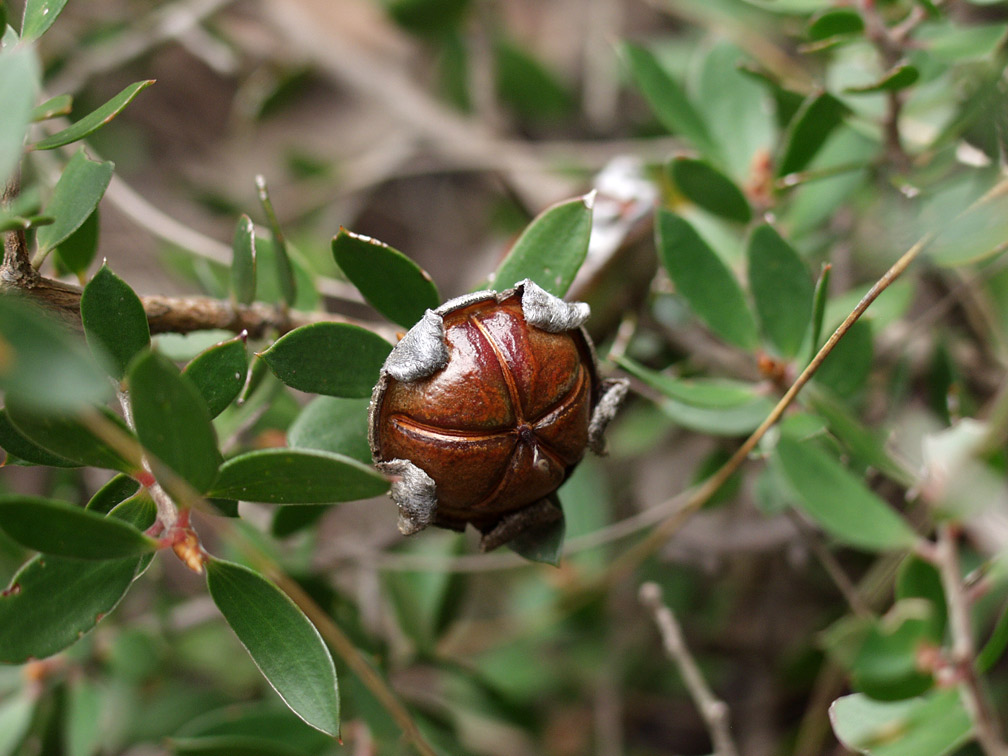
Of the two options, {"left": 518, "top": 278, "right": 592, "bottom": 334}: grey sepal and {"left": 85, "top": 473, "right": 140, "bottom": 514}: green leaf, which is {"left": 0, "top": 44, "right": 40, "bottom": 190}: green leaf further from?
{"left": 518, "top": 278, "right": 592, "bottom": 334}: grey sepal

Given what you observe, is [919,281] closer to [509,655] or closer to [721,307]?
[721,307]

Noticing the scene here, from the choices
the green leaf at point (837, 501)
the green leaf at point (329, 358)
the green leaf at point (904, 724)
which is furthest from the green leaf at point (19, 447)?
the green leaf at point (904, 724)

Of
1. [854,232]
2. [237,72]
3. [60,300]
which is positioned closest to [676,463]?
[854,232]

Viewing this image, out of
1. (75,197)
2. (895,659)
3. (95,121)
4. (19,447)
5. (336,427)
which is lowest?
(895,659)

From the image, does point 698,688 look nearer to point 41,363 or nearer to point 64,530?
point 64,530

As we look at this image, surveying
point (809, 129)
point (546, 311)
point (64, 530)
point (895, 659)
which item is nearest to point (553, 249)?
point (546, 311)

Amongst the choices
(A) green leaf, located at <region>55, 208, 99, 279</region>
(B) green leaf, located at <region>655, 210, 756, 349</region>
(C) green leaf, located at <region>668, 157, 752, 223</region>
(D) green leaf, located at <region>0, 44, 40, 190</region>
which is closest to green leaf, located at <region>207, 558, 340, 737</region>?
(D) green leaf, located at <region>0, 44, 40, 190</region>
